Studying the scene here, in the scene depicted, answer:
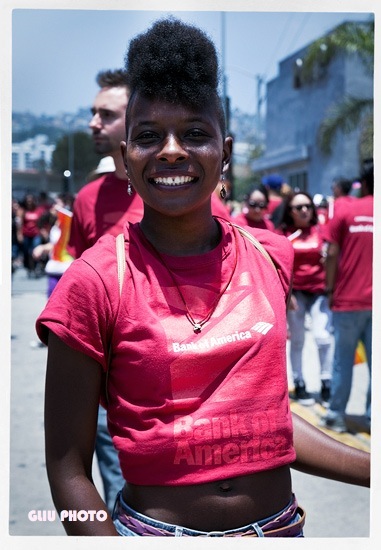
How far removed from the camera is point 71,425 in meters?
1.56

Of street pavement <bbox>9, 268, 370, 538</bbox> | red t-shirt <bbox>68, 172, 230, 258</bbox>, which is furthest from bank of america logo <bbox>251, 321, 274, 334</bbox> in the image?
red t-shirt <bbox>68, 172, 230, 258</bbox>

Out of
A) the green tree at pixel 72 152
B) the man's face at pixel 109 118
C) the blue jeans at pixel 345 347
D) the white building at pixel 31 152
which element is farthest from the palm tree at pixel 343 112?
the white building at pixel 31 152

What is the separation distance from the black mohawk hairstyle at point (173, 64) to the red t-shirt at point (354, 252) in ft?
10.3

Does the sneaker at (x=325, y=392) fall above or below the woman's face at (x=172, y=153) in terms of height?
below

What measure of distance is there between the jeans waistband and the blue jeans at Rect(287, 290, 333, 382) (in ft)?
13.8

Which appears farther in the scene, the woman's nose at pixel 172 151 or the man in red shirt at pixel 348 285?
the man in red shirt at pixel 348 285

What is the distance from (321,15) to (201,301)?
41.5 inches

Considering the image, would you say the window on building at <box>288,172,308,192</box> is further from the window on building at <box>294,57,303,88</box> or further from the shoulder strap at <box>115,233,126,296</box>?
the shoulder strap at <box>115,233,126,296</box>

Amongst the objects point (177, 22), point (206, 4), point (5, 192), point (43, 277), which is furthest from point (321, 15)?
point (43, 277)

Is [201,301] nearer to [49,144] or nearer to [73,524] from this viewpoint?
[73,524]

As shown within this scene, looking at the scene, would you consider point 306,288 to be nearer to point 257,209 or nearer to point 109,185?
point 257,209

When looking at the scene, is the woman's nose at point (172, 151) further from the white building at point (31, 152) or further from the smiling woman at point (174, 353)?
the white building at point (31, 152)

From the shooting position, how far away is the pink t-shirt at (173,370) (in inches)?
60.6

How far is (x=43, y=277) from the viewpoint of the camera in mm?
15836
